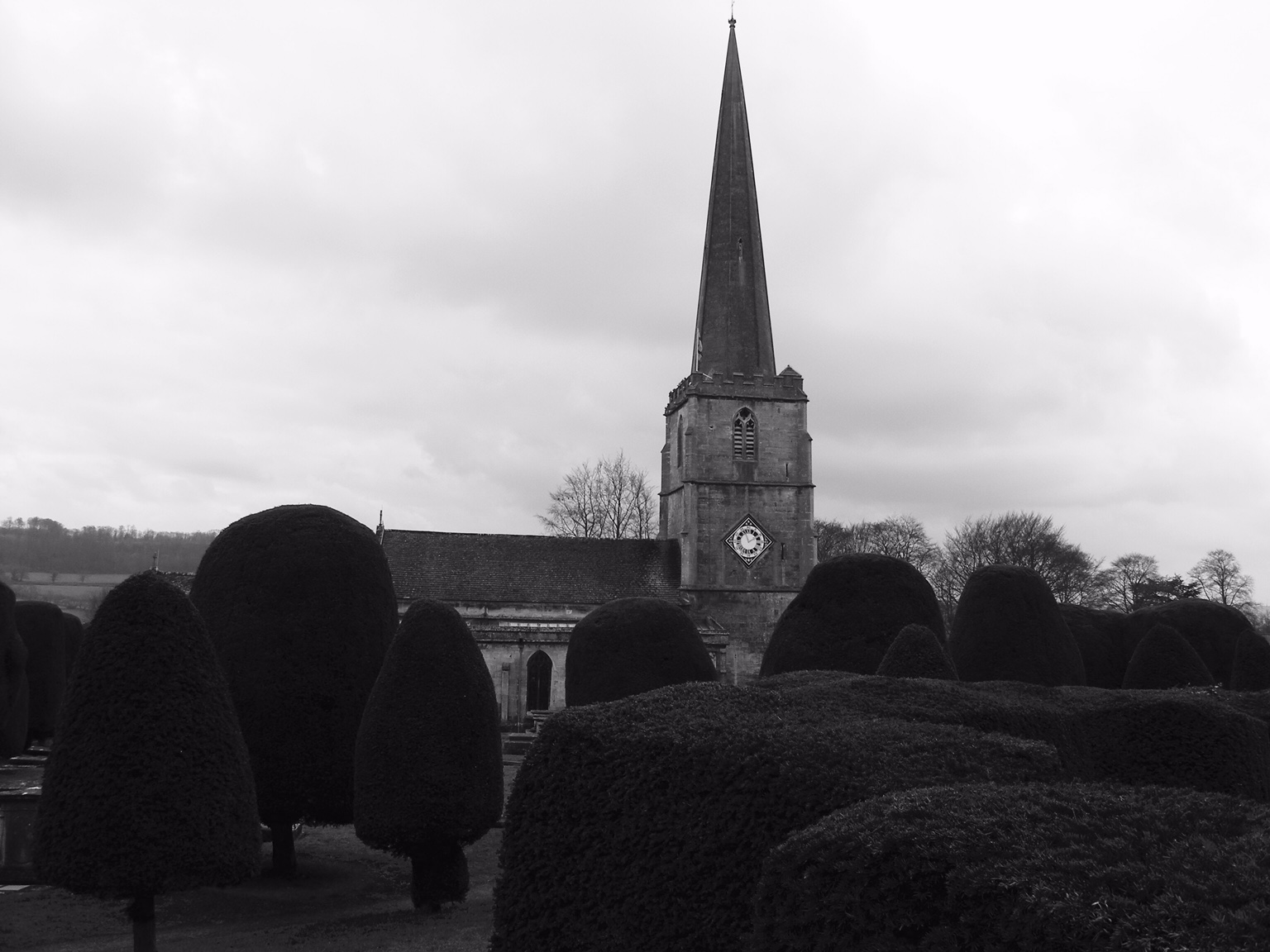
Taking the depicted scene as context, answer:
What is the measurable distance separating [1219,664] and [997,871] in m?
27.0

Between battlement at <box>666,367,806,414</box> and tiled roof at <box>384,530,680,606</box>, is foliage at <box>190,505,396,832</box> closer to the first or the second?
tiled roof at <box>384,530,680,606</box>

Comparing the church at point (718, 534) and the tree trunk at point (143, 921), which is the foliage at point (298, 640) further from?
the church at point (718, 534)

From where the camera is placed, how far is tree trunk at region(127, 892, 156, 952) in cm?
1088

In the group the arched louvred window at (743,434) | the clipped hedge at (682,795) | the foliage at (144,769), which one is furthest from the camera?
the arched louvred window at (743,434)

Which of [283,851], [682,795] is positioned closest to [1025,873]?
[682,795]

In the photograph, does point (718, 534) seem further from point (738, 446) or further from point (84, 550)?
point (84, 550)

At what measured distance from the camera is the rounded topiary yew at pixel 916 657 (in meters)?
14.4

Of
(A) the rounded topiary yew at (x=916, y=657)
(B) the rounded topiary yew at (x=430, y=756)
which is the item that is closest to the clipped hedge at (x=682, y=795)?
(B) the rounded topiary yew at (x=430, y=756)

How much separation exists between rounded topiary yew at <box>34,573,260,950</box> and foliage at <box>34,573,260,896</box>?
0.01m

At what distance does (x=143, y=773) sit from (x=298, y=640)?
5199 millimetres

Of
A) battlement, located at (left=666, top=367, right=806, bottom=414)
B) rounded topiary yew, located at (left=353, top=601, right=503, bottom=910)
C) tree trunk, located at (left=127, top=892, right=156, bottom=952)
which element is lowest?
tree trunk, located at (left=127, top=892, right=156, bottom=952)

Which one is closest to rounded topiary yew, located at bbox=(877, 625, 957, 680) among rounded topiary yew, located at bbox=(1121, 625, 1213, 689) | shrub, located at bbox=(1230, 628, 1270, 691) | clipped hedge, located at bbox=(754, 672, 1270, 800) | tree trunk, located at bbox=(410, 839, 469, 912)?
clipped hedge, located at bbox=(754, 672, 1270, 800)

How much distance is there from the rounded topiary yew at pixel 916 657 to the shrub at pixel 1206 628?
14.9m

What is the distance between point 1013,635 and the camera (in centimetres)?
2022
